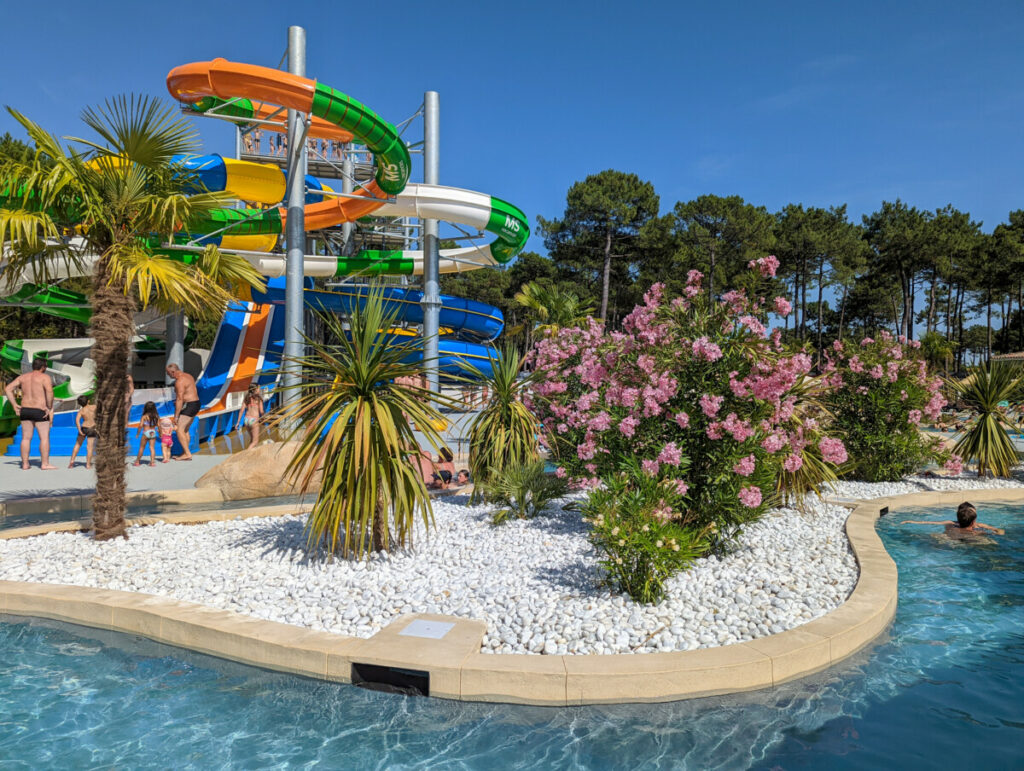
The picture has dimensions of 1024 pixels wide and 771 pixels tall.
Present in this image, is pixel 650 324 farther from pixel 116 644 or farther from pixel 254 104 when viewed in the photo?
pixel 254 104

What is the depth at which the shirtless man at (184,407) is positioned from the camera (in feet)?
39.1

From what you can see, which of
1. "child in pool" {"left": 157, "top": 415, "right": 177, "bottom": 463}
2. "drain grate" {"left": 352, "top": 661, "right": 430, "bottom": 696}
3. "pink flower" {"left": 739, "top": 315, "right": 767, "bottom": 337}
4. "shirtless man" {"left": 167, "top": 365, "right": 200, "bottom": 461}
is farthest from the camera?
"shirtless man" {"left": 167, "top": 365, "right": 200, "bottom": 461}

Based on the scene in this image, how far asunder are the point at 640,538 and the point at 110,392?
16.5ft

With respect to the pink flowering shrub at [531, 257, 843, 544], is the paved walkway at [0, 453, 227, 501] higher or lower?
lower

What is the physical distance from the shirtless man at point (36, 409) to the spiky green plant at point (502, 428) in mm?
7506

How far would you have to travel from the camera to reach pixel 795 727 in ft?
11.5

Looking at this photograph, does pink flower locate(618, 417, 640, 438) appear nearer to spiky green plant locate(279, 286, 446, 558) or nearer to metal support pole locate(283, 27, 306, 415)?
spiky green plant locate(279, 286, 446, 558)

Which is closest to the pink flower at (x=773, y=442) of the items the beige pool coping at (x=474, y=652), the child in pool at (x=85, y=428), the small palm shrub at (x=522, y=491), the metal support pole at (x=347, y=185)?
the beige pool coping at (x=474, y=652)

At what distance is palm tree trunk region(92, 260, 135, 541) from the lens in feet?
19.9

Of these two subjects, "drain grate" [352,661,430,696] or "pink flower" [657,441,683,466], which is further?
"pink flower" [657,441,683,466]

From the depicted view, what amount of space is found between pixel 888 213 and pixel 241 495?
1969 inches

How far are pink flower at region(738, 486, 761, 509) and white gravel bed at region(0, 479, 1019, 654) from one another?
2.06 feet

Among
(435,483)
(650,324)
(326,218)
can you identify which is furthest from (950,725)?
(326,218)

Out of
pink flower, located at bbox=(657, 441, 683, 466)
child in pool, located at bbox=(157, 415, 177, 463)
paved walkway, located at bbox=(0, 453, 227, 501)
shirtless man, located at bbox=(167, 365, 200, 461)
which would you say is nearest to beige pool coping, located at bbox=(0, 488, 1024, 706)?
pink flower, located at bbox=(657, 441, 683, 466)
